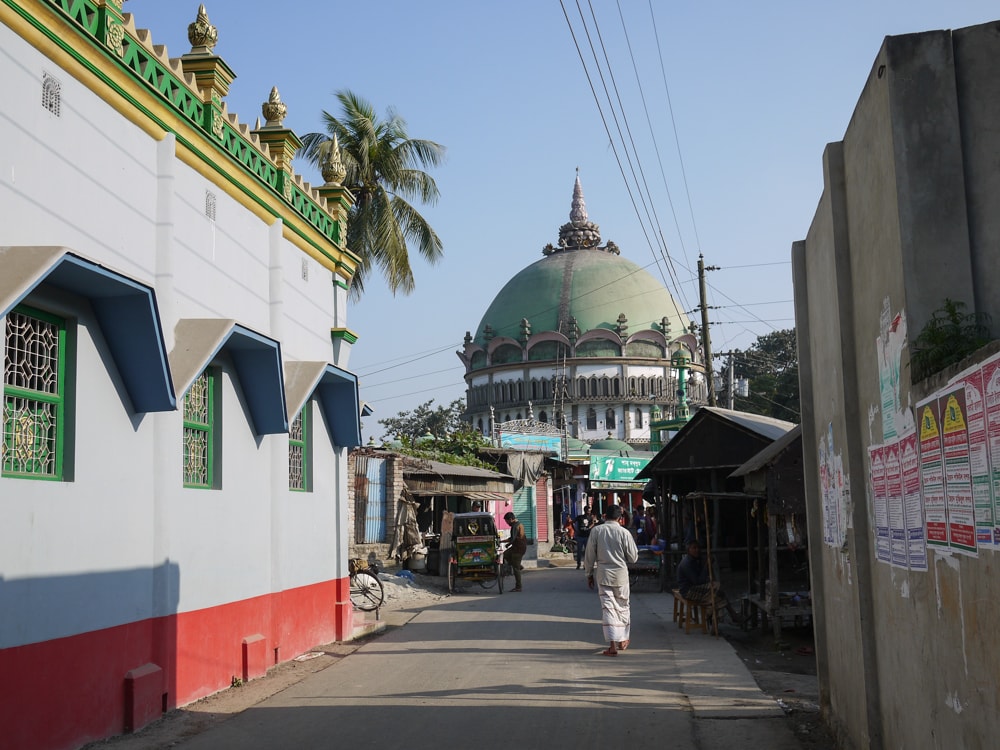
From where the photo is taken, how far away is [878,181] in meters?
5.76

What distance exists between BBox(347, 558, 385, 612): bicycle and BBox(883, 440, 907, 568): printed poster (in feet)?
40.9

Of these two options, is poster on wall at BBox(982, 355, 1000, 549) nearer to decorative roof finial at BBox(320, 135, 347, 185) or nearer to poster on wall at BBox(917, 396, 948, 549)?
poster on wall at BBox(917, 396, 948, 549)

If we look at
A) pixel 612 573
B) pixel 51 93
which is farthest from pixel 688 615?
pixel 51 93

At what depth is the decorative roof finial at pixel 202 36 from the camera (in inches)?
425

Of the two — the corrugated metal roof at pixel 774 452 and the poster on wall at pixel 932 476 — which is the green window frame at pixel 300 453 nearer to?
the corrugated metal roof at pixel 774 452

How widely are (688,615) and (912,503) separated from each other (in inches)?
401

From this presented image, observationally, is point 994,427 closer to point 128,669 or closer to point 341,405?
point 128,669

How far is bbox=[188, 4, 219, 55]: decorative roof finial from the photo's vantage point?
Answer: 35.4 ft

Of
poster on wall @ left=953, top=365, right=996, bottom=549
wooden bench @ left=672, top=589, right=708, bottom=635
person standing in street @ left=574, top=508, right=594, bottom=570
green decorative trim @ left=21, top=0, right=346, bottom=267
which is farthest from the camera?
person standing in street @ left=574, top=508, right=594, bottom=570

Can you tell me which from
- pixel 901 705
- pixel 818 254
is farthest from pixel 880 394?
pixel 818 254

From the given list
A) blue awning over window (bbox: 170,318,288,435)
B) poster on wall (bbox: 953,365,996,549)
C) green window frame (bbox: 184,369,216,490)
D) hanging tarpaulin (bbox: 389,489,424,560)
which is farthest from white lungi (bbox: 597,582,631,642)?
hanging tarpaulin (bbox: 389,489,424,560)

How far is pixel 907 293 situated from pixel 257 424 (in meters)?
7.75

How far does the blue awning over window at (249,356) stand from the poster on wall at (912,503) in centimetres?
599

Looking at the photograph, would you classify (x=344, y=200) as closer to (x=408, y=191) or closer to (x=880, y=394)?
(x=880, y=394)
